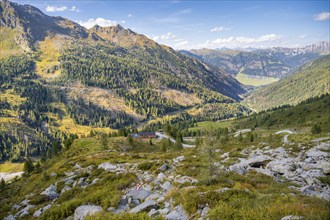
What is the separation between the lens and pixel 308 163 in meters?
34.8

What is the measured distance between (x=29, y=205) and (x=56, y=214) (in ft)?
42.8

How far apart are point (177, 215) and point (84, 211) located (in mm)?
8060

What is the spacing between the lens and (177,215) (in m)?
15.2

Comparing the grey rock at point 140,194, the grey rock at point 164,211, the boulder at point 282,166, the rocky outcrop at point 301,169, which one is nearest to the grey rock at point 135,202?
the grey rock at point 140,194

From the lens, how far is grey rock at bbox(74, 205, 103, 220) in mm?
18031

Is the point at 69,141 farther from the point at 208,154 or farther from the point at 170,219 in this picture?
the point at 170,219

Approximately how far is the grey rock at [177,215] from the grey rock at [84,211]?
6226 millimetres

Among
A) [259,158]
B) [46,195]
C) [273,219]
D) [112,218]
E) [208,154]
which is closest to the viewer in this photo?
[273,219]

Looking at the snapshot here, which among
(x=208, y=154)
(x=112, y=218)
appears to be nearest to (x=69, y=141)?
(x=208, y=154)

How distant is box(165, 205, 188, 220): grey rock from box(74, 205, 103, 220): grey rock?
6226mm

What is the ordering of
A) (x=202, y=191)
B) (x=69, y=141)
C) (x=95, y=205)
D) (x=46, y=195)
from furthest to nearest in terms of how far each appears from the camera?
(x=69, y=141)
(x=46, y=195)
(x=95, y=205)
(x=202, y=191)

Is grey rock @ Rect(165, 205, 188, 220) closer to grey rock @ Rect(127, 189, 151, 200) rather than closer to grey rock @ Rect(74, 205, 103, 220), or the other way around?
grey rock @ Rect(74, 205, 103, 220)

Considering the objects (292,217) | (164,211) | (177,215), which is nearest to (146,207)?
(164,211)

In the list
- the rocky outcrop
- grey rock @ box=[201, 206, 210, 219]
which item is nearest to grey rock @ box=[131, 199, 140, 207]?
grey rock @ box=[201, 206, 210, 219]
